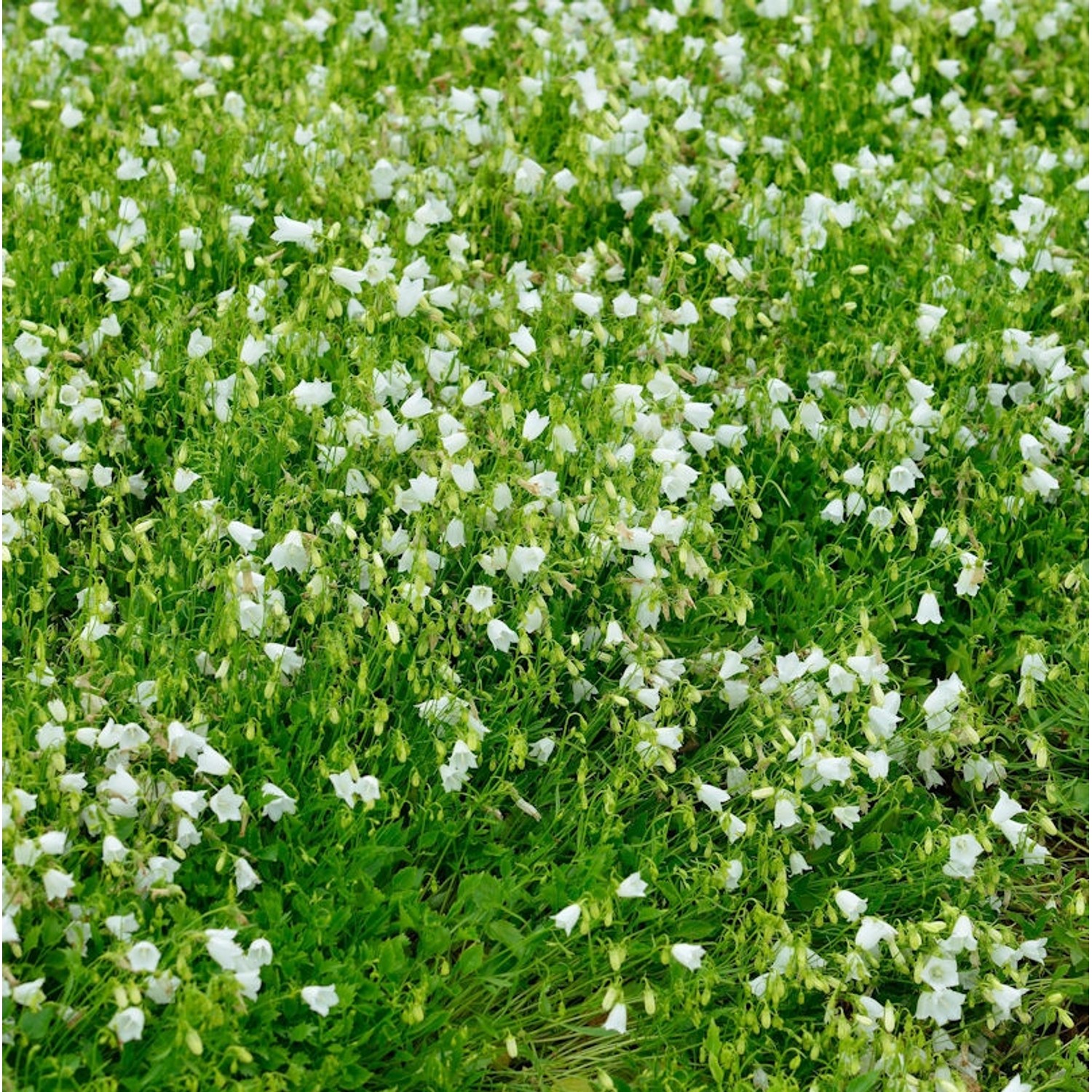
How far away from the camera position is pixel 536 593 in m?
4.18

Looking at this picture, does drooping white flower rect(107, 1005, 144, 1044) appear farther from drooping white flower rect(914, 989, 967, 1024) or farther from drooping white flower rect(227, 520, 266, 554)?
drooping white flower rect(914, 989, 967, 1024)

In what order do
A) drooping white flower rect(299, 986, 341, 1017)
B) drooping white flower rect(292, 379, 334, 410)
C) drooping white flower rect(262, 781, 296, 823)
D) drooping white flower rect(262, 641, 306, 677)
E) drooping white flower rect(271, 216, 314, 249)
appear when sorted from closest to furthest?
1. drooping white flower rect(299, 986, 341, 1017)
2. drooping white flower rect(262, 781, 296, 823)
3. drooping white flower rect(262, 641, 306, 677)
4. drooping white flower rect(292, 379, 334, 410)
5. drooping white flower rect(271, 216, 314, 249)

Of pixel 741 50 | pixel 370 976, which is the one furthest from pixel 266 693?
pixel 741 50

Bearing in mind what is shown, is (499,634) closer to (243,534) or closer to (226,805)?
(243,534)

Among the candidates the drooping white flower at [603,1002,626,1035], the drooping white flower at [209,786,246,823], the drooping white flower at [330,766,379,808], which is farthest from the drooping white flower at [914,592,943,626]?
the drooping white flower at [209,786,246,823]

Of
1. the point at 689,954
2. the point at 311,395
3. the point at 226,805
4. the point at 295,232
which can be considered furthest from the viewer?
the point at 295,232

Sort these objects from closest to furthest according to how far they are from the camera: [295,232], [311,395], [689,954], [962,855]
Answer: [689,954]
[962,855]
[311,395]
[295,232]

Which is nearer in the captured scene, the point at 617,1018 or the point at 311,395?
the point at 617,1018

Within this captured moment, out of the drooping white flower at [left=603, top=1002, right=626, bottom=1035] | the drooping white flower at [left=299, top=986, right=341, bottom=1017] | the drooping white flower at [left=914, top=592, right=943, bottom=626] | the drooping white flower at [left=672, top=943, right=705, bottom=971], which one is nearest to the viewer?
the drooping white flower at [left=299, top=986, right=341, bottom=1017]

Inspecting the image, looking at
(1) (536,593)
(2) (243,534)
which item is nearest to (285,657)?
(2) (243,534)

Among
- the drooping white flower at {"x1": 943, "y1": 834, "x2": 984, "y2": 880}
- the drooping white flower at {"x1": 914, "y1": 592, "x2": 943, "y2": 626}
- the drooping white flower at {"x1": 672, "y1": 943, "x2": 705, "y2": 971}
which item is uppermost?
the drooping white flower at {"x1": 914, "y1": 592, "x2": 943, "y2": 626}

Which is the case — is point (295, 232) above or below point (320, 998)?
above

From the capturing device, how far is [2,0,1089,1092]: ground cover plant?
3.72 m

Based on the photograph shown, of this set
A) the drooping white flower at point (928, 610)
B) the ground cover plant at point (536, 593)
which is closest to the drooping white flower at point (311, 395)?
the ground cover plant at point (536, 593)
